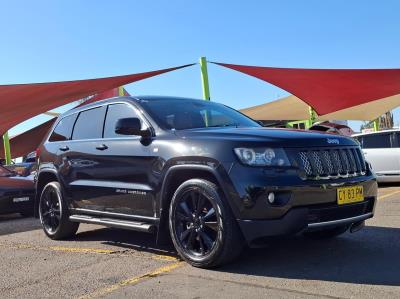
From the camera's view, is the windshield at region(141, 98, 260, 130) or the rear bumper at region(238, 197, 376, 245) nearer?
the rear bumper at region(238, 197, 376, 245)

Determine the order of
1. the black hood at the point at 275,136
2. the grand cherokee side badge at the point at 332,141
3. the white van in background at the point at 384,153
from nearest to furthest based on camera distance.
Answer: the black hood at the point at 275,136 < the grand cherokee side badge at the point at 332,141 < the white van in background at the point at 384,153

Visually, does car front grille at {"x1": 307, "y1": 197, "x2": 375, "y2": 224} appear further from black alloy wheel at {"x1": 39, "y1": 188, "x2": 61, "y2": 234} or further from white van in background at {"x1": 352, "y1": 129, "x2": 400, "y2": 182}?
white van in background at {"x1": 352, "y1": 129, "x2": 400, "y2": 182}

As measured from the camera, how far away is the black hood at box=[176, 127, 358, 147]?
15.7 ft

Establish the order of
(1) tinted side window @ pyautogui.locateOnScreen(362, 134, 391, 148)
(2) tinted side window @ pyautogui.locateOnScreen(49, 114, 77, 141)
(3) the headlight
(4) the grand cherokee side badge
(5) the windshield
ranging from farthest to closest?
1. (1) tinted side window @ pyautogui.locateOnScreen(362, 134, 391, 148)
2. (2) tinted side window @ pyautogui.locateOnScreen(49, 114, 77, 141)
3. (5) the windshield
4. (4) the grand cherokee side badge
5. (3) the headlight

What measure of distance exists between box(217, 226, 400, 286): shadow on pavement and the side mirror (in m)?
1.69

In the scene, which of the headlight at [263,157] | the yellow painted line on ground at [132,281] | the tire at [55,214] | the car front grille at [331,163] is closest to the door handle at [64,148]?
the tire at [55,214]

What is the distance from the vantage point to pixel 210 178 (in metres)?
5.02

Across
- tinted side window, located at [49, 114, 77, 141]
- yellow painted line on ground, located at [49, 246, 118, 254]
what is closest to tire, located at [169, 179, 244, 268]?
yellow painted line on ground, located at [49, 246, 118, 254]

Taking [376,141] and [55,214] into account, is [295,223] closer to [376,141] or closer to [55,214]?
[55,214]

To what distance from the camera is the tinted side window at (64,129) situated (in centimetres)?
743

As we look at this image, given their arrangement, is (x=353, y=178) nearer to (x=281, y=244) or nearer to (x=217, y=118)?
(x=281, y=244)

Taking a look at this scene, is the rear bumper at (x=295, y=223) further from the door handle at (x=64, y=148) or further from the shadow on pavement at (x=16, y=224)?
the shadow on pavement at (x=16, y=224)

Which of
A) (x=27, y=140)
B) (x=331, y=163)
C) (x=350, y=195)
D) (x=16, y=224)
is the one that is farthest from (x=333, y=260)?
(x=27, y=140)

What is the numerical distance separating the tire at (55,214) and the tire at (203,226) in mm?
2414
